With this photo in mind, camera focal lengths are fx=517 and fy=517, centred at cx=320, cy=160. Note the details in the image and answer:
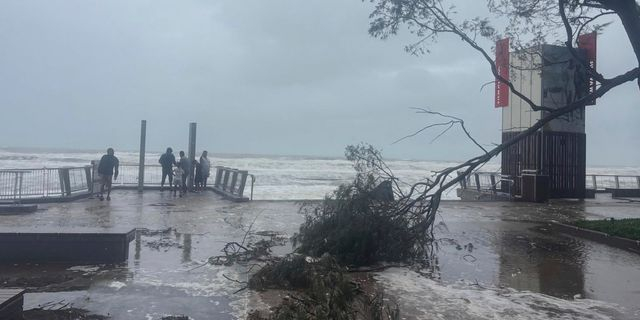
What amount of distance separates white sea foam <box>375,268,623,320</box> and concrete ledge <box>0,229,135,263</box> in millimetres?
3864

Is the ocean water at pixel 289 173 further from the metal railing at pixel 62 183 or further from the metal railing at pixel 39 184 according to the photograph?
the metal railing at pixel 39 184

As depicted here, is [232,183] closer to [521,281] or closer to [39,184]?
[39,184]

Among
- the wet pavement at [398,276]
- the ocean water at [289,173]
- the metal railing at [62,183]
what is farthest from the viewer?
the ocean water at [289,173]

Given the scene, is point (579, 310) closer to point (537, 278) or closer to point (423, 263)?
point (537, 278)

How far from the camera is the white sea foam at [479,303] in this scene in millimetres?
5488

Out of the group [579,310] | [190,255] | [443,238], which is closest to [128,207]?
[190,255]

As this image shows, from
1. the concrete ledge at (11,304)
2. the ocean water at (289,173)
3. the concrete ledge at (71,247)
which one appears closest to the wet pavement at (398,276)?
the concrete ledge at (71,247)

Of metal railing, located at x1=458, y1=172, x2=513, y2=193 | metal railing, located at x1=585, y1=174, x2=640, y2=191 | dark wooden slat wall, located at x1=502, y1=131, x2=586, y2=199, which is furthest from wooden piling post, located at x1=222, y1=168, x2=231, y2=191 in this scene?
metal railing, located at x1=585, y1=174, x2=640, y2=191

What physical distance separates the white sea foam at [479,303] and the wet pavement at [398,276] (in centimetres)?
1

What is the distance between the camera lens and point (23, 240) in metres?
7.42

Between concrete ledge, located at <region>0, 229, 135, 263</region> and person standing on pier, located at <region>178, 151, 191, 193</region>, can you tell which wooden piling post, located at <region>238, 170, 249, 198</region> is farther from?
concrete ledge, located at <region>0, 229, 135, 263</region>

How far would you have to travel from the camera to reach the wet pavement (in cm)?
559

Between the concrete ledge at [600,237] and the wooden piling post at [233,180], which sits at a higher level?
the wooden piling post at [233,180]

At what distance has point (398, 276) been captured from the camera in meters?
7.13
